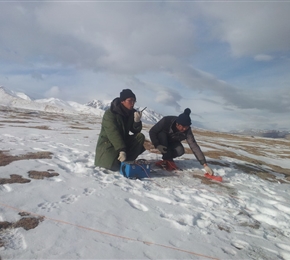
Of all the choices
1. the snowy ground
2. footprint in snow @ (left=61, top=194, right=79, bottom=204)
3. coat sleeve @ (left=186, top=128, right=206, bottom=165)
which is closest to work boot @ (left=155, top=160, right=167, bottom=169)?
the snowy ground

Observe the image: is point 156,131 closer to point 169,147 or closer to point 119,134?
point 169,147

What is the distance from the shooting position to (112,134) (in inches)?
225

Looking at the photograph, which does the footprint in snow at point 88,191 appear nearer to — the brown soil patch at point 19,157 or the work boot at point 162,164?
the brown soil patch at point 19,157

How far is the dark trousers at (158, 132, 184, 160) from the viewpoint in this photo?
7.12m

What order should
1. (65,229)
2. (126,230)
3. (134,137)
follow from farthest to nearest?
(134,137), (126,230), (65,229)

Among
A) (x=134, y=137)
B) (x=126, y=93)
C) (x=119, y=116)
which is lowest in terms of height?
(x=134, y=137)

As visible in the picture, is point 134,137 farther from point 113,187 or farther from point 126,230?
point 126,230

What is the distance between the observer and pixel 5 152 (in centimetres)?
668

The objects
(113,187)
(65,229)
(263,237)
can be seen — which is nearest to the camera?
(65,229)

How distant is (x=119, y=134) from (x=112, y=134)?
167mm

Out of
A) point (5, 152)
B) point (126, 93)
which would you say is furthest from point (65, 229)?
point (5, 152)

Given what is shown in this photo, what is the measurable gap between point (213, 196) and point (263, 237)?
154cm

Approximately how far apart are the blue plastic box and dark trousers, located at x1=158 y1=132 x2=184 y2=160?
1355 mm

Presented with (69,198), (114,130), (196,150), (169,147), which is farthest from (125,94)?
(69,198)
